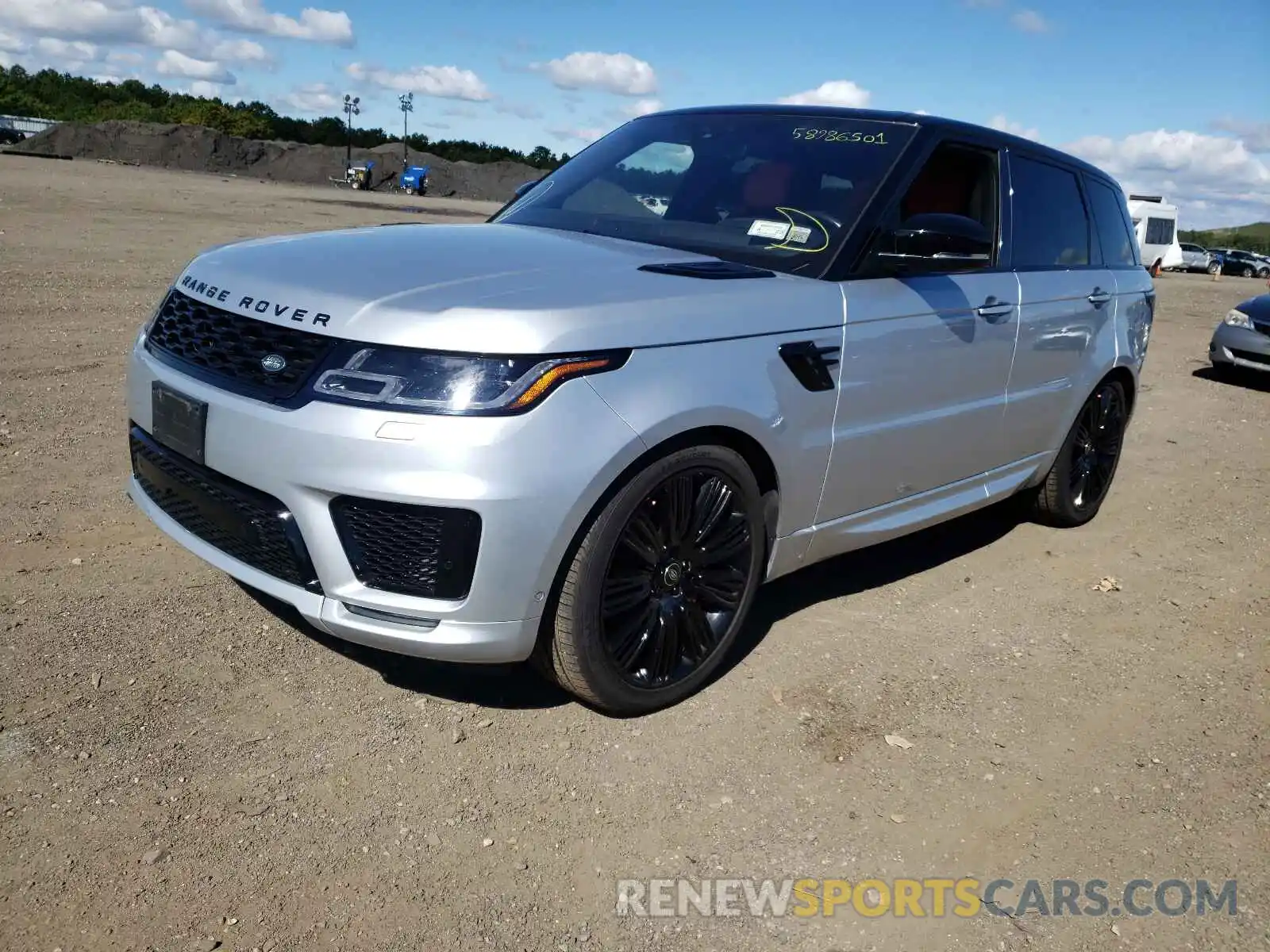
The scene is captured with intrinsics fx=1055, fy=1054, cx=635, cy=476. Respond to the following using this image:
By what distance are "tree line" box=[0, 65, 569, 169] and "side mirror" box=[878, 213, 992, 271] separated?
213 ft

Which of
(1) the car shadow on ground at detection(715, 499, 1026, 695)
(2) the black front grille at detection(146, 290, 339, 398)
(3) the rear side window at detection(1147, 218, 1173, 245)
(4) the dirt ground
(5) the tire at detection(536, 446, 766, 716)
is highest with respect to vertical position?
(3) the rear side window at detection(1147, 218, 1173, 245)

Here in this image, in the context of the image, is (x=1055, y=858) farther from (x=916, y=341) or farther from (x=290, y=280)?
(x=290, y=280)

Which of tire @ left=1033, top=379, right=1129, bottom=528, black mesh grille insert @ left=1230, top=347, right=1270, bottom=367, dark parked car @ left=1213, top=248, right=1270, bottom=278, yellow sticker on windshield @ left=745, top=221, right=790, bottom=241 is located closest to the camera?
yellow sticker on windshield @ left=745, top=221, right=790, bottom=241

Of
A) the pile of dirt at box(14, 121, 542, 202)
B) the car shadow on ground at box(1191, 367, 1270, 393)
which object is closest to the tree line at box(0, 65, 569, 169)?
the pile of dirt at box(14, 121, 542, 202)

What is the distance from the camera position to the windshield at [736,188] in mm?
3744

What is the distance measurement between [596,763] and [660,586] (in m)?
0.56

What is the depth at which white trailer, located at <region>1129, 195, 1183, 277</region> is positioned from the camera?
37.5 m

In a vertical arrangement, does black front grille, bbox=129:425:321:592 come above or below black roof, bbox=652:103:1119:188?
below

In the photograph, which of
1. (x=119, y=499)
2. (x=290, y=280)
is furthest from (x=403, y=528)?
(x=119, y=499)

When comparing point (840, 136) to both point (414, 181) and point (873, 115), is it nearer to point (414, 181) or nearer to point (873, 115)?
point (873, 115)

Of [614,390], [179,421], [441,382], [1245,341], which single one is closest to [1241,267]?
[1245,341]

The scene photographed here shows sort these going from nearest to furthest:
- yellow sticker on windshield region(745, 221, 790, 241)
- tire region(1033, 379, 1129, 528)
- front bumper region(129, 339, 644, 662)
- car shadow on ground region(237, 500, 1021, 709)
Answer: front bumper region(129, 339, 644, 662) < car shadow on ground region(237, 500, 1021, 709) < yellow sticker on windshield region(745, 221, 790, 241) < tire region(1033, 379, 1129, 528)

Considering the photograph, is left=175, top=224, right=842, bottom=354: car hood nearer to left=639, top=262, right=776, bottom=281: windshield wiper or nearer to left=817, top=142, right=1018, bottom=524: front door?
left=639, top=262, right=776, bottom=281: windshield wiper

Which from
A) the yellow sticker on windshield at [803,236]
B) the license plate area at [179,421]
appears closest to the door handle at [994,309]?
the yellow sticker on windshield at [803,236]
